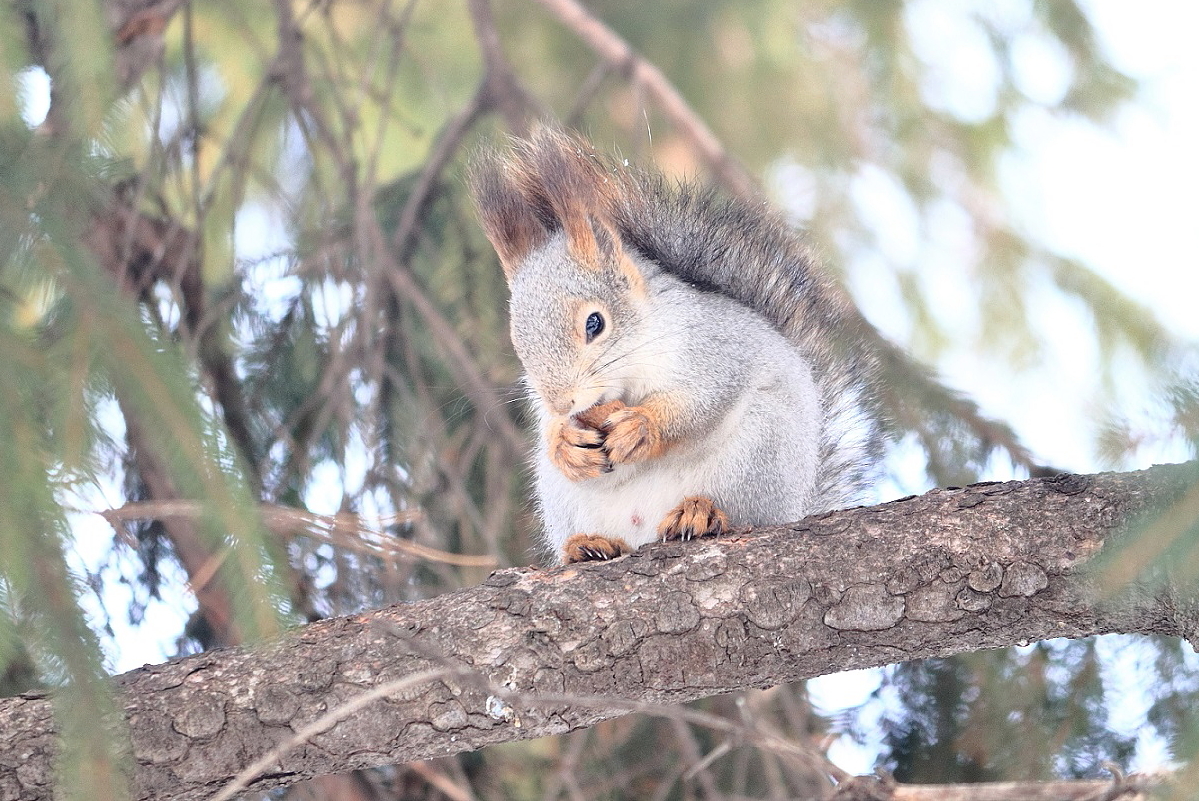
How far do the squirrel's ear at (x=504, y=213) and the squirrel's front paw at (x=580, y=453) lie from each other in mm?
449

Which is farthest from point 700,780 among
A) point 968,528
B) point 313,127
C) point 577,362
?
point 313,127

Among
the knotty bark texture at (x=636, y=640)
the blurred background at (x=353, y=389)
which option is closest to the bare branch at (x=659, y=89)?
the blurred background at (x=353, y=389)

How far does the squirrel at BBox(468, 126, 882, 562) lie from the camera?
1.88 m

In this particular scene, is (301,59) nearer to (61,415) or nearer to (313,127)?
(313,127)

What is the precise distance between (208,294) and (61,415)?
1188 millimetres

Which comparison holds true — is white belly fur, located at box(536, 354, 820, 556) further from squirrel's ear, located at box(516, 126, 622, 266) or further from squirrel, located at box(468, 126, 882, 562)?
squirrel's ear, located at box(516, 126, 622, 266)

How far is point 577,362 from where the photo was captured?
195 cm

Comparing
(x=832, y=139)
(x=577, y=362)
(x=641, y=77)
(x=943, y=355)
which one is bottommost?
(x=577, y=362)

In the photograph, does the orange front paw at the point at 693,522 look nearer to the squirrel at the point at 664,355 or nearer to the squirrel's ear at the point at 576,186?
the squirrel at the point at 664,355

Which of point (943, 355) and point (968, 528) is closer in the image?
point (968, 528)

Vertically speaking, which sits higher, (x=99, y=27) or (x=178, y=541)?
(x=99, y=27)

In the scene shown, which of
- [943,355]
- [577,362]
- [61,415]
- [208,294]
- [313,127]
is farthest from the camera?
[943,355]

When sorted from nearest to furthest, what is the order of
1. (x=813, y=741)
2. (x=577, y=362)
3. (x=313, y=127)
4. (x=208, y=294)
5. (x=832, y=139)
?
(x=577, y=362)
(x=813, y=741)
(x=208, y=294)
(x=313, y=127)
(x=832, y=139)

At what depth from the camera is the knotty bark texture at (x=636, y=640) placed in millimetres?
1415
